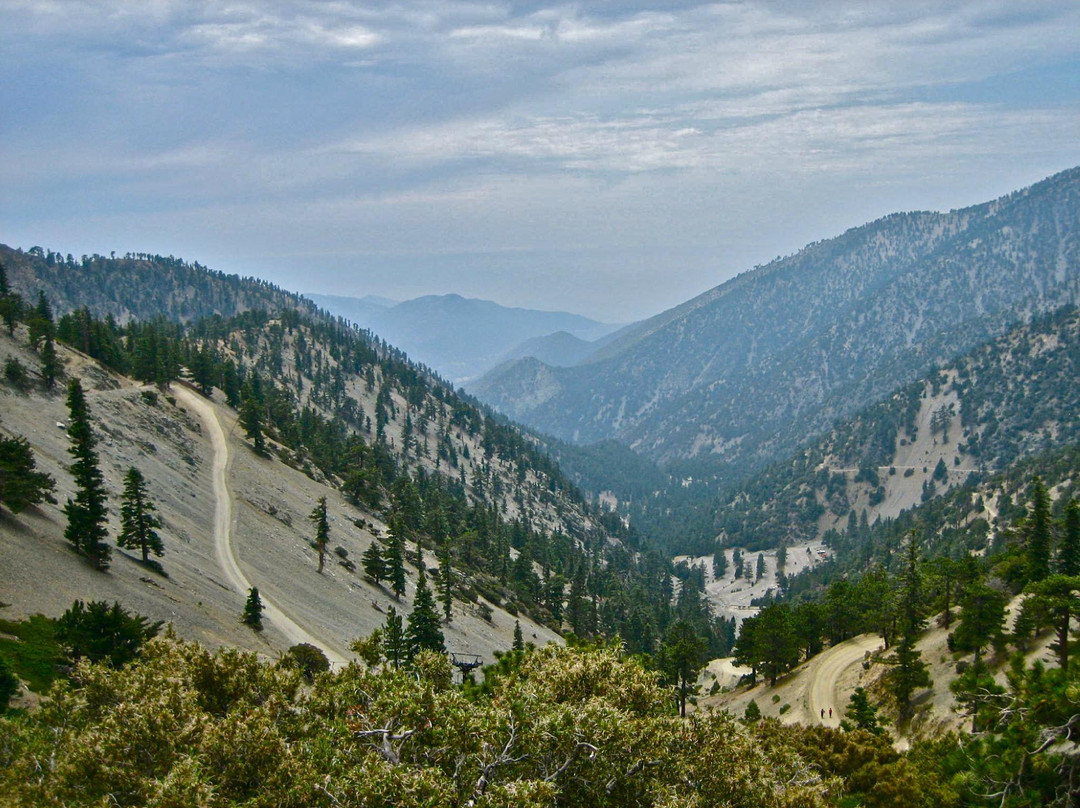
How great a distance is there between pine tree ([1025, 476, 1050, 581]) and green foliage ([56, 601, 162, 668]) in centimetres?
7464

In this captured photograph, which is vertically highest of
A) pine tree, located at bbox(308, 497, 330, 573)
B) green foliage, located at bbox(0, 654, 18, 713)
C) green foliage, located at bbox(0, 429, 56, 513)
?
green foliage, located at bbox(0, 429, 56, 513)

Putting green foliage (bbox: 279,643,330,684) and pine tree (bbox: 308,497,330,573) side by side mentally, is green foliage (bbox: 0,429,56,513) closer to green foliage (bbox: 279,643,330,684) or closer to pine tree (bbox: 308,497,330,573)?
green foliage (bbox: 279,643,330,684)

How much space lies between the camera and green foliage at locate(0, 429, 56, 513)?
63.2 m

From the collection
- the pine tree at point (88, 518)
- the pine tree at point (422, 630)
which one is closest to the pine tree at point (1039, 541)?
the pine tree at point (422, 630)

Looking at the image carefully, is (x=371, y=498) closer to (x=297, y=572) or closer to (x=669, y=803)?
(x=297, y=572)

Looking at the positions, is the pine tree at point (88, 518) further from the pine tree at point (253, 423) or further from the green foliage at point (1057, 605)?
the green foliage at point (1057, 605)

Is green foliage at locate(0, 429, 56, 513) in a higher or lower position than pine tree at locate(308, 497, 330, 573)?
higher

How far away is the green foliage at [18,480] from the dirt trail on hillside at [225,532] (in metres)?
22.5

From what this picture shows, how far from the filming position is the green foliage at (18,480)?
207 feet

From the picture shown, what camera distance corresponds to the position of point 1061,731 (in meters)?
24.6

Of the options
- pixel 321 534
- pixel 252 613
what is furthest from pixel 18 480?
pixel 321 534

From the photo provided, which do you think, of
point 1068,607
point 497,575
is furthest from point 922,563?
point 497,575

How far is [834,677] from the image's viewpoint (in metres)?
79.4

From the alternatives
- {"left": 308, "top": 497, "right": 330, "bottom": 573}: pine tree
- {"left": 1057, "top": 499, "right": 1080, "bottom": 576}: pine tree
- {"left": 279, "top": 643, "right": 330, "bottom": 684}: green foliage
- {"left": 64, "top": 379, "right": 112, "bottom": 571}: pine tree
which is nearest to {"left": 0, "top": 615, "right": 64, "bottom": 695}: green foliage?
{"left": 64, "top": 379, "right": 112, "bottom": 571}: pine tree
